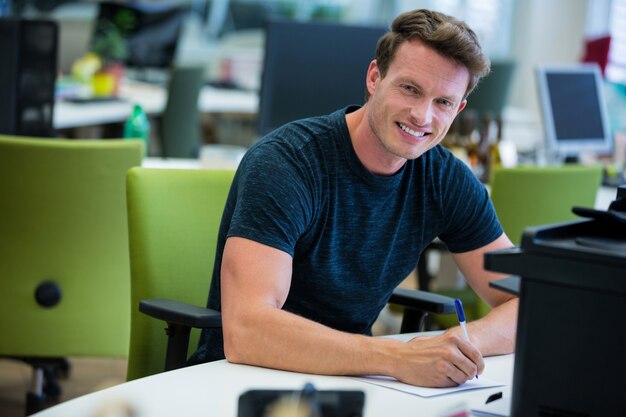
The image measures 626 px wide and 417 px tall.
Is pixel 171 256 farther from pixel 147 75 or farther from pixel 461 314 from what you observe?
pixel 147 75

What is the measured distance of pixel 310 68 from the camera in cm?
359

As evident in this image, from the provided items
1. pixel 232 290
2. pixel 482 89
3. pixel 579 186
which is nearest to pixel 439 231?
pixel 232 290

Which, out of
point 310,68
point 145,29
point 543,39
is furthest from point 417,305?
point 543,39

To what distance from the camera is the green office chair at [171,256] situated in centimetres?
204

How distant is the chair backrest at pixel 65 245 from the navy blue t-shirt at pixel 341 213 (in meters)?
0.63

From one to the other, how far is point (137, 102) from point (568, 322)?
4.46 meters

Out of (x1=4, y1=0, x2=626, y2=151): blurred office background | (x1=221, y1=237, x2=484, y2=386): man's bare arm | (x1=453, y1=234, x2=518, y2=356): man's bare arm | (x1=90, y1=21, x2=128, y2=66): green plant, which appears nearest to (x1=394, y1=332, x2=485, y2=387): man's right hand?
(x1=221, y1=237, x2=484, y2=386): man's bare arm

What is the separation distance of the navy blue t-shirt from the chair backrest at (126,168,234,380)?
0.11 m

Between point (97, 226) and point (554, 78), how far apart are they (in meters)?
2.41

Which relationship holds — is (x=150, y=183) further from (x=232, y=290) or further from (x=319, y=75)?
(x=319, y=75)

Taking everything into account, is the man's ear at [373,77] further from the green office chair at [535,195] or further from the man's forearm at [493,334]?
the green office chair at [535,195]

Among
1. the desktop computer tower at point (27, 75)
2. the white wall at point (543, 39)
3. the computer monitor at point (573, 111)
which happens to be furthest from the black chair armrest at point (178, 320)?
the white wall at point (543, 39)

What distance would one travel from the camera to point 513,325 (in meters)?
1.90

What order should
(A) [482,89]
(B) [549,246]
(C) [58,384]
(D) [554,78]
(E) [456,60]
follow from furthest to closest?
(A) [482,89] → (D) [554,78] → (C) [58,384] → (E) [456,60] → (B) [549,246]
